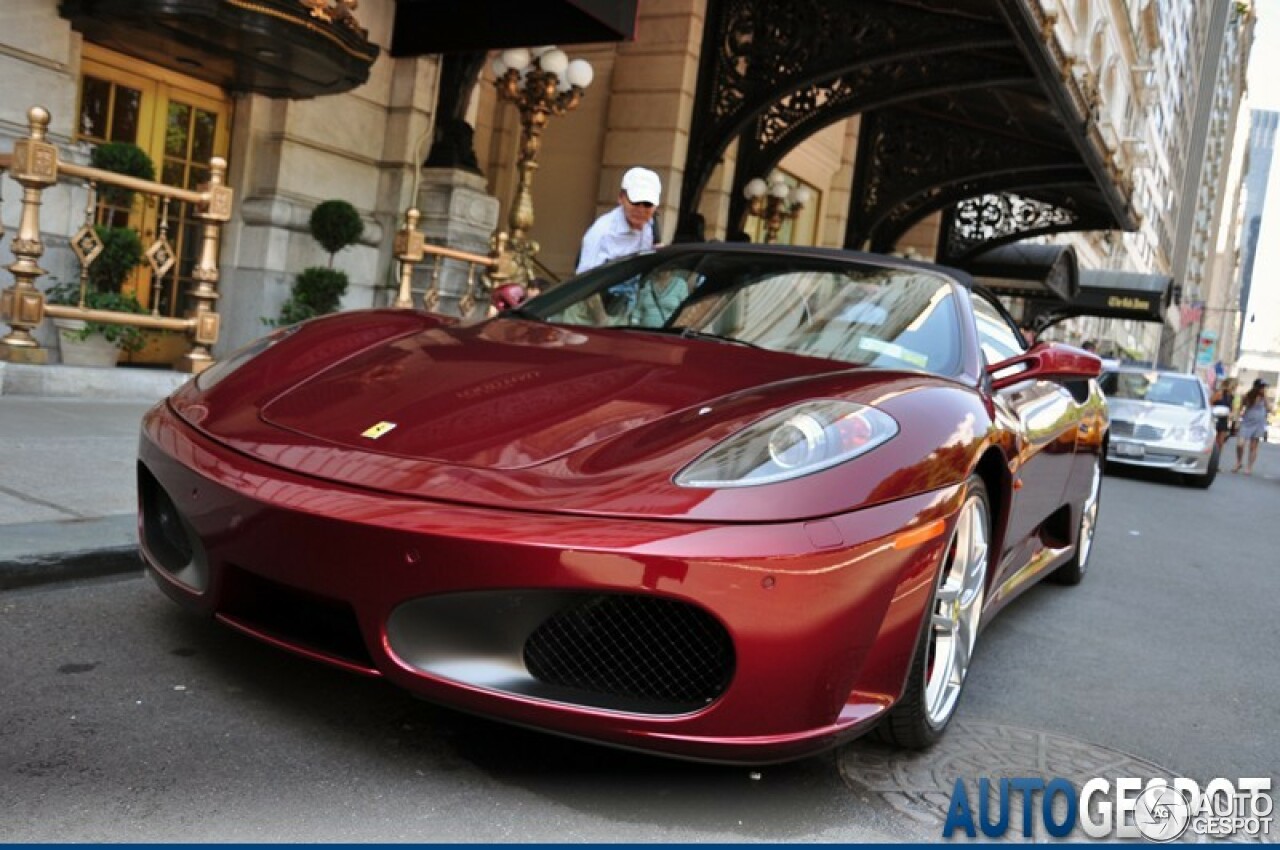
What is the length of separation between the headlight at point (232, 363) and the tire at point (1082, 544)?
358cm

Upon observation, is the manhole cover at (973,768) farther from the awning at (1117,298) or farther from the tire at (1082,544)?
the awning at (1117,298)

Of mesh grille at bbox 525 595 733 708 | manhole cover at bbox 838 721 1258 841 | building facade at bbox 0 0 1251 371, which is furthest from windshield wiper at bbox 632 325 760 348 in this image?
building facade at bbox 0 0 1251 371

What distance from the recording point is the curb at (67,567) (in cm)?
320

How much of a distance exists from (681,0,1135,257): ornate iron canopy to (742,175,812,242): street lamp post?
26 cm

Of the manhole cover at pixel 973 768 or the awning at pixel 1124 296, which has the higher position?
the awning at pixel 1124 296

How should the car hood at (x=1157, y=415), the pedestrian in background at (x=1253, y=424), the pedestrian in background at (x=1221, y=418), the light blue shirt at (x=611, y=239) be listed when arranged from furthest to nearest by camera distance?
1. the pedestrian in background at (x=1253, y=424)
2. the pedestrian in background at (x=1221, y=418)
3. the car hood at (x=1157, y=415)
4. the light blue shirt at (x=611, y=239)

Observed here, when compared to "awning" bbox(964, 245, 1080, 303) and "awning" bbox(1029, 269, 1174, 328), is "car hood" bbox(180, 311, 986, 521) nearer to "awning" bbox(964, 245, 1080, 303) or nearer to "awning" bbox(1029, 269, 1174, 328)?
"awning" bbox(964, 245, 1080, 303)

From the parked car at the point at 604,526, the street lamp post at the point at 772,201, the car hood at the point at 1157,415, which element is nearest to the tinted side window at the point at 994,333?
the parked car at the point at 604,526

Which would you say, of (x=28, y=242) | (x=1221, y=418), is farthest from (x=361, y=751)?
(x=1221, y=418)

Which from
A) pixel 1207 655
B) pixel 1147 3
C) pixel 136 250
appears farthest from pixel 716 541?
pixel 1147 3

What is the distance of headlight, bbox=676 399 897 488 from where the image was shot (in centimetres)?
227

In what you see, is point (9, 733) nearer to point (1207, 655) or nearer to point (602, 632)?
point (602, 632)

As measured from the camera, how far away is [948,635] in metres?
2.88

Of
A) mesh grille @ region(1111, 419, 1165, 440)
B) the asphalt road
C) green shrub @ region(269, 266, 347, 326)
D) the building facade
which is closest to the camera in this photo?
the asphalt road
